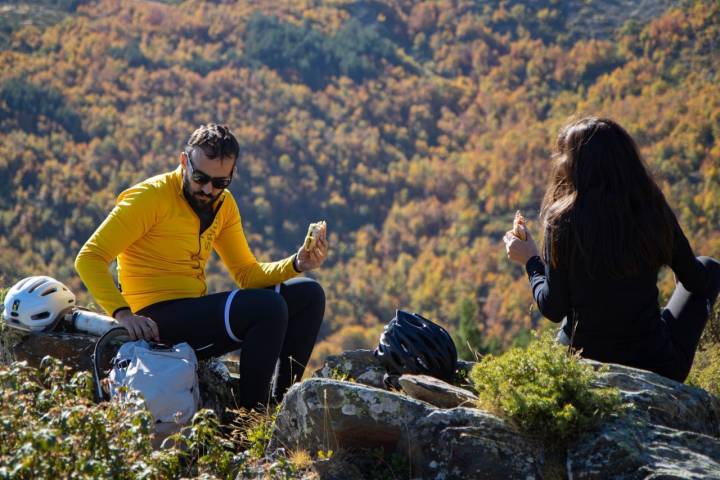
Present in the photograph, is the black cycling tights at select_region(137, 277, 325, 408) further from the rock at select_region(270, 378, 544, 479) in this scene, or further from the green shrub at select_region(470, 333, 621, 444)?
the green shrub at select_region(470, 333, 621, 444)

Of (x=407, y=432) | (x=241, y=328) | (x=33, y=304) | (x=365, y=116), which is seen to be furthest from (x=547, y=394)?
(x=365, y=116)

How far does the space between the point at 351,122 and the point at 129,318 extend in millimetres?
130011

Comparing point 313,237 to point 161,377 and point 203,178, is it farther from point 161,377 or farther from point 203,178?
point 161,377

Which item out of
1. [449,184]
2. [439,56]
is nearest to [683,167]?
[449,184]

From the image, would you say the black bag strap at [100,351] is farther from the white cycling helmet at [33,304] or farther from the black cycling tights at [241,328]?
the white cycling helmet at [33,304]

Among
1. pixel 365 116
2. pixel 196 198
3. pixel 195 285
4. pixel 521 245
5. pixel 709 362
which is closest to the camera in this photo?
pixel 521 245

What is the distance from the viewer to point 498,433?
404 cm

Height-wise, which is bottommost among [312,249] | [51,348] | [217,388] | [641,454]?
[217,388]

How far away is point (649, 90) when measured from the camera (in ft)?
Result: 367

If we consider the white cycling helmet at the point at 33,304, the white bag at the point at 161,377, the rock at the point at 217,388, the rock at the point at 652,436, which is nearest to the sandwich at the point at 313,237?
the rock at the point at 217,388

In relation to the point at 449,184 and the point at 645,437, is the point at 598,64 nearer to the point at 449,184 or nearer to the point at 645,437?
the point at 449,184

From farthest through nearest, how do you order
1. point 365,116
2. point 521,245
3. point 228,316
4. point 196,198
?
1. point 365,116
2. point 196,198
3. point 228,316
4. point 521,245

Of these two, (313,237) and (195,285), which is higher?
(313,237)

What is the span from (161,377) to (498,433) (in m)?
1.76
